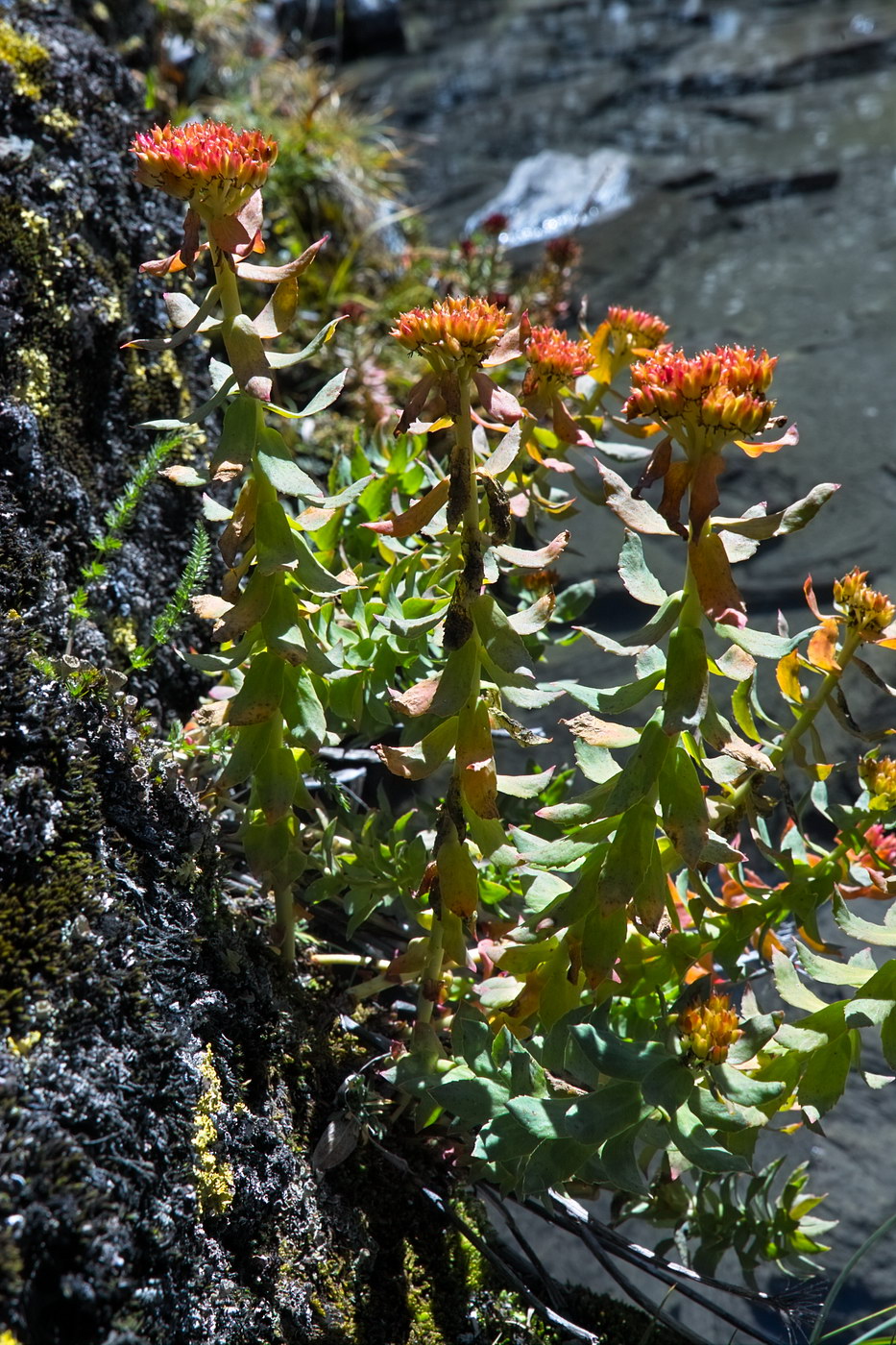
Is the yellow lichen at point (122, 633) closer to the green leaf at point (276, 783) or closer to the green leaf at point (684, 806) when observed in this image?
the green leaf at point (276, 783)

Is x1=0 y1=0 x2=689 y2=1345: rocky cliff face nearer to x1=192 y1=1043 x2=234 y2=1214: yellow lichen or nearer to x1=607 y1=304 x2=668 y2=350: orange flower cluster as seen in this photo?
x1=192 y1=1043 x2=234 y2=1214: yellow lichen

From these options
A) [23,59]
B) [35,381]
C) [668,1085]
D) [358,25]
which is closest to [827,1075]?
[668,1085]

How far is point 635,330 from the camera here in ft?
5.70

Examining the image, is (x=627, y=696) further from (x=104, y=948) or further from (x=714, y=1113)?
(x=104, y=948)

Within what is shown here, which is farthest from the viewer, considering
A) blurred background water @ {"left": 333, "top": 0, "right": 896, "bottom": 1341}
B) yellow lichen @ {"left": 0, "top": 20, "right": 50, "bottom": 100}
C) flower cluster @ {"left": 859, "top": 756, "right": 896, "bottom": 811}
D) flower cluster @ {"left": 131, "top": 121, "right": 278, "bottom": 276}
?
blurred background water @ {"left": 333, "top": 0, "right": 896, "bottom": 1341}

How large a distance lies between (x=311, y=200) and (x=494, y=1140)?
12.8ft

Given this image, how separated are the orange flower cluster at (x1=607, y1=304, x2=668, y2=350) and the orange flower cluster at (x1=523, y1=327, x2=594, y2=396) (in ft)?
0.34

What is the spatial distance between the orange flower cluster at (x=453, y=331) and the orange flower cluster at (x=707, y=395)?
0.19 m

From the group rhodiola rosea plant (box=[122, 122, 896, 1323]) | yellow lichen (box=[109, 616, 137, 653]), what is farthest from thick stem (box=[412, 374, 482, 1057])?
yellow lichen (box=[109, 616, 137, 653])

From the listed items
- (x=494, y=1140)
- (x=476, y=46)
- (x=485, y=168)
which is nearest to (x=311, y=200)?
(x=485, y=168)

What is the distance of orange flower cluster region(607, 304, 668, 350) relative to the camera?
174 cm

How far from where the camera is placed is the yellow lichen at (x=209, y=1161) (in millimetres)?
1294

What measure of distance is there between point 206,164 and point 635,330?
2.59ft

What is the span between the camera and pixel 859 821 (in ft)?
5.16
